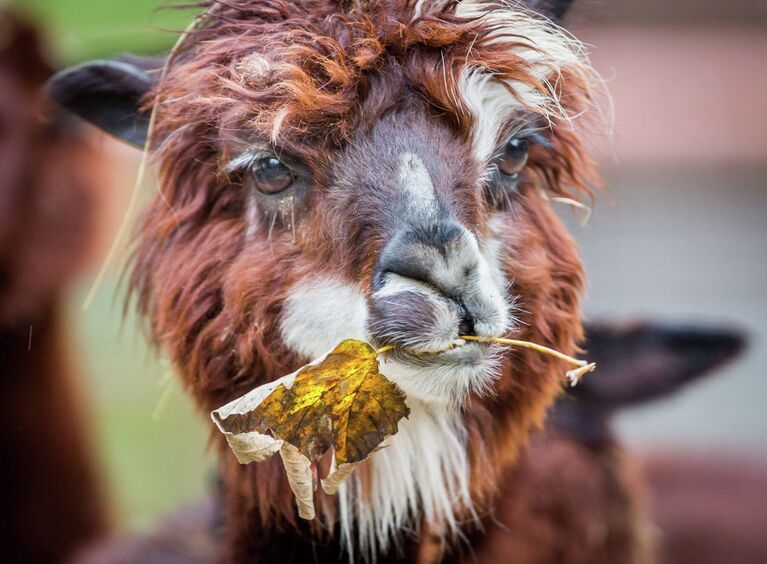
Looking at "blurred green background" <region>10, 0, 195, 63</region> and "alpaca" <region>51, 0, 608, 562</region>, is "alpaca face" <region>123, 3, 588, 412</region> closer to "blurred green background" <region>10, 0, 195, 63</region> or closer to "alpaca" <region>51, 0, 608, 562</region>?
"alpaca" <region>51, 0, 608, 562</region>

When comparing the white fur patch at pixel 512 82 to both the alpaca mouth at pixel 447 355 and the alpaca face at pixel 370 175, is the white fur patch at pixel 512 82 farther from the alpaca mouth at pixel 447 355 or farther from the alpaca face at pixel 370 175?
the alpaca mouth at pixel 447 355

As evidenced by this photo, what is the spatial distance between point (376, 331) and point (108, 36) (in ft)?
11.7

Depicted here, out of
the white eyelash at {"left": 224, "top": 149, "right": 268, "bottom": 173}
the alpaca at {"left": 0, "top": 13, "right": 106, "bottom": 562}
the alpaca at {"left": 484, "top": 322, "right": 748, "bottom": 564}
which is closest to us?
the white eyelash at {"left": 224, "top": 149, "right": 268, "bottom": 173}

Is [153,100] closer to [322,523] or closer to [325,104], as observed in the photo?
[325,104]

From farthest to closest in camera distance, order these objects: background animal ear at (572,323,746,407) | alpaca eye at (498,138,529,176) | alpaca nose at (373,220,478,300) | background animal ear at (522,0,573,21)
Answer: background animal ear at (572,323,746,407) < background animal ear at (522,0,573,21) < alpaca eye at (498,138,529,176) < alpaca nose at (373,220,478,300)

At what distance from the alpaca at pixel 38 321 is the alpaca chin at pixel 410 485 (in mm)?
2330

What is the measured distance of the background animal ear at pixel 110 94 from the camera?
2.27m

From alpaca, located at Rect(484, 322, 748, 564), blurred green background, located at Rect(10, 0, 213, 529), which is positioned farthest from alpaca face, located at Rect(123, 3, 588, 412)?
blurred green background, located at Rect(10, 0, 213, 529)

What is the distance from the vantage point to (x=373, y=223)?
1.82 metres

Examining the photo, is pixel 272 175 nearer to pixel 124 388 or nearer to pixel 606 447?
pixel 606 447

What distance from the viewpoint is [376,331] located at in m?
1.75

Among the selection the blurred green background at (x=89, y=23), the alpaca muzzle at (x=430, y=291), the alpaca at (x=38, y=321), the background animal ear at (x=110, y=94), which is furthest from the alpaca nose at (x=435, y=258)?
the alpaca at (x=38, y=321)

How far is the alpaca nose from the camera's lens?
67.2 inches

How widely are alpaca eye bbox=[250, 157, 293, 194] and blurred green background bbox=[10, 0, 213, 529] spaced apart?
0.99 metres
